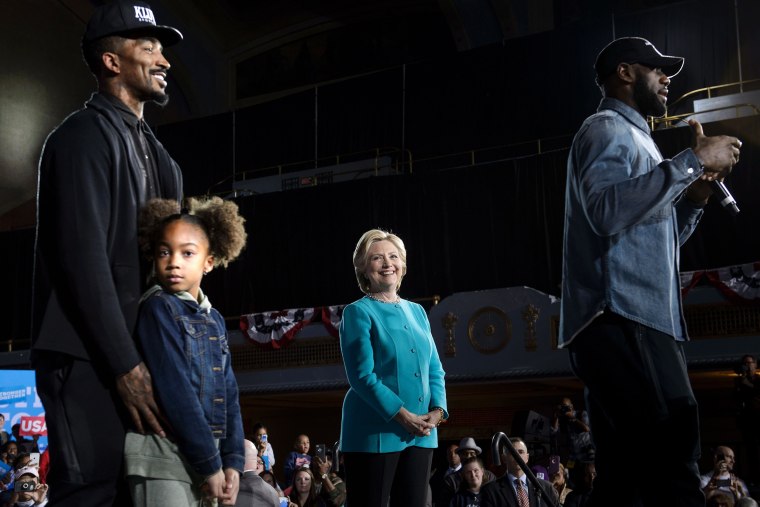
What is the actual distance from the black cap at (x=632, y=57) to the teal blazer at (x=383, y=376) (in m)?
1.23

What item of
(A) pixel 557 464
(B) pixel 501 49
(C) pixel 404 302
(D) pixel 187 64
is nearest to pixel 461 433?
(B) pixel 501 49

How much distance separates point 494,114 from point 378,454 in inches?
698

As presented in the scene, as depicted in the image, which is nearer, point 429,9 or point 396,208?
point 396,208

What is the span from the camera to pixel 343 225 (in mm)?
18844

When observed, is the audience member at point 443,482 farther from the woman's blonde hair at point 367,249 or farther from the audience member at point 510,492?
the woman's blonde hair at point 367,249

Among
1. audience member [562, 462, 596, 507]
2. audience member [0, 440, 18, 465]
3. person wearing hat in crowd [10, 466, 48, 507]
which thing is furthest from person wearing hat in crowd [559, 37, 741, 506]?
audience member [0, 440, 18, 465]

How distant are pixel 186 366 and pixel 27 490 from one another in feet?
25.5

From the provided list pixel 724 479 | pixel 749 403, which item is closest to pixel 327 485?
pixel 724 479

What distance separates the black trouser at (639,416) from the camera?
7.64ft

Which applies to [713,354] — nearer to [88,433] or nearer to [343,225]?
[343,225]

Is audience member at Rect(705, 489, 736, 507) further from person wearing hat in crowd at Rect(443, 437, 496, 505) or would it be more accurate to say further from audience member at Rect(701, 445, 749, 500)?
person wearing hat in crowd at Rect(443, 437, 496, 505)

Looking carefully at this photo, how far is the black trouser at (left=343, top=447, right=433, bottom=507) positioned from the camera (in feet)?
10.8

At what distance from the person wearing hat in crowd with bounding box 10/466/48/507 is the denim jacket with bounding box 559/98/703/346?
25.4 feet

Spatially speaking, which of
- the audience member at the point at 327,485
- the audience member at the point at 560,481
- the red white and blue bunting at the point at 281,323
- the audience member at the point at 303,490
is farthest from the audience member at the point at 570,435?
the red white and blue bunting at the point at 281,323
